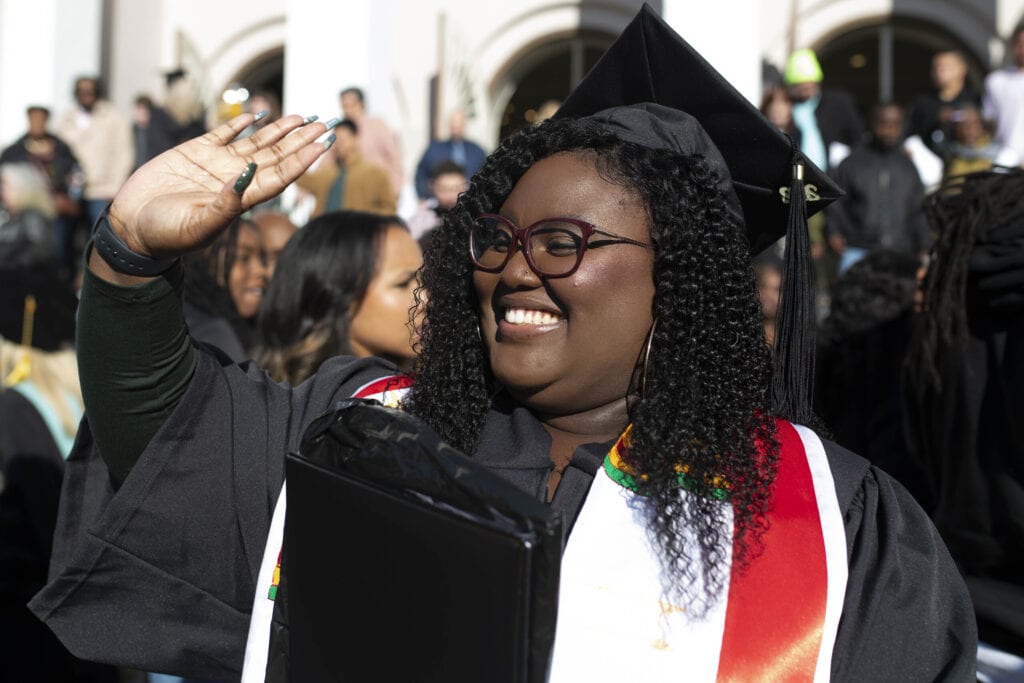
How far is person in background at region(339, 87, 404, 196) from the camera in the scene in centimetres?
1008

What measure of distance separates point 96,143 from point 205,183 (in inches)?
422

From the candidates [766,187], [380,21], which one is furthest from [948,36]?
[766,187]

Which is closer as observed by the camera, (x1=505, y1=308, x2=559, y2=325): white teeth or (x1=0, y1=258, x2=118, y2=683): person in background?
(x1=505, y1=308, x2=559, y2=325): white teeth

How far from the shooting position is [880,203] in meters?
8.42

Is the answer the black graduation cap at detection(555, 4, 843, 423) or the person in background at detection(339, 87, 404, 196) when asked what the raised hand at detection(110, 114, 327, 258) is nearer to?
the black graduation cap at detection(555, 4, 843, 423)

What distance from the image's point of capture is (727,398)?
2.12 m

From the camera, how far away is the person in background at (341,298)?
12.1 feet

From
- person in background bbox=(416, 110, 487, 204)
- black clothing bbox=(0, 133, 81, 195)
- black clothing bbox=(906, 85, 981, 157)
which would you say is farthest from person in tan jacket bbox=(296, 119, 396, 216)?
black clothing bbox=(906, 85, 981, 157)

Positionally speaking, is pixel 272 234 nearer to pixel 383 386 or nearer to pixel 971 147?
pixel 383 386

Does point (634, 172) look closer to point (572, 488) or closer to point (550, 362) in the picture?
point (550, 362)

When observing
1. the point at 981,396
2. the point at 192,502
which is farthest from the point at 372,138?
the point at 192,502

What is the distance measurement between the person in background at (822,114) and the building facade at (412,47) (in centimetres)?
211

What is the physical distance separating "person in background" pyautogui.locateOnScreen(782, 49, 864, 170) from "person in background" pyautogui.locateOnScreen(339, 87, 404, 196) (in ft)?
10.6

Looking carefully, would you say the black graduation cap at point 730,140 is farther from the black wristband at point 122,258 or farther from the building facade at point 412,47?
the building facade at point 412,47
